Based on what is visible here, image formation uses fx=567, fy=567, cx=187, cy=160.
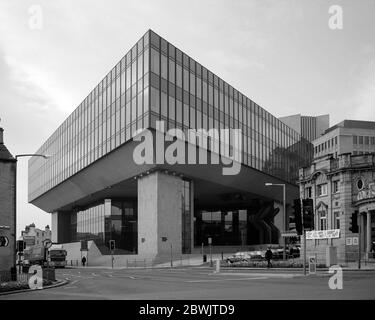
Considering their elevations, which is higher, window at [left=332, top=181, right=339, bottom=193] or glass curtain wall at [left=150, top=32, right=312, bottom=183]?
glass curtain wall at [left=150, top=32, right=312, bottom=183]

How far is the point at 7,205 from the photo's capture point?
34688mm

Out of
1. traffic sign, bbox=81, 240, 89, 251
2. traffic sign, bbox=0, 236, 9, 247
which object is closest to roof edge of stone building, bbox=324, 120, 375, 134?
traffic sign, bbox=81, 240, 89, 251

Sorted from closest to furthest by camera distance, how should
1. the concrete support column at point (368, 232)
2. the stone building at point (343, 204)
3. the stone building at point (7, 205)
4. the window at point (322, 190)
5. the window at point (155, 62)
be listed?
the stone building at point (7, 205), the concrete support column at point (368, 232), the stone building at point (343, 204), the window at point (155, 62), the window at point (322, 190)

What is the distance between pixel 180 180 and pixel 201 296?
47.8 m

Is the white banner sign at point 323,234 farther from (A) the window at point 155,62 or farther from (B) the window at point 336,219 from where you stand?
(A) the window at point 155,62

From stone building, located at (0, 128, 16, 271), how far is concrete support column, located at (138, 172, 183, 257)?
95.2ft

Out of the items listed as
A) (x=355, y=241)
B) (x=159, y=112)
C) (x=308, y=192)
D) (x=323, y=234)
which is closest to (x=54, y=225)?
(x=159, y=112)

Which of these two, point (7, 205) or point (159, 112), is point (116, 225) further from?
point (7, 205)

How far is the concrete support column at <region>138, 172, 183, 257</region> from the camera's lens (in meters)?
63.0

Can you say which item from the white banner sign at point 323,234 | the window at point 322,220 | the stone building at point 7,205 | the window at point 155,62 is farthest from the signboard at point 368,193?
the stone building at point 7,205

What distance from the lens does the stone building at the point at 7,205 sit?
34.3 meters

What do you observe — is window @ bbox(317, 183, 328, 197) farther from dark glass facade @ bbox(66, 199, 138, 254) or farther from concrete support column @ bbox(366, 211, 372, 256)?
dark glass facade @ bbox(66, 199, 138, 254)
